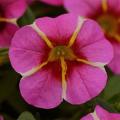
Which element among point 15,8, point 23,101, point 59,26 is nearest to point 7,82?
point 23,101

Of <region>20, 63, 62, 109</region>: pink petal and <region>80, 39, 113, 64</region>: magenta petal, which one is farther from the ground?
<region>80, 39, 113, 64</region>: magenta petal

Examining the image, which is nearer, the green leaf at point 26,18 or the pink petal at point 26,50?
the pink petal at point 26,50

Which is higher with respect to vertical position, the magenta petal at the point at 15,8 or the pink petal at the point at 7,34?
the magenta petal at the point at 15,8

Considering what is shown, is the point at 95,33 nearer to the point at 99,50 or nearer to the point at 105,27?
the point at 99,50

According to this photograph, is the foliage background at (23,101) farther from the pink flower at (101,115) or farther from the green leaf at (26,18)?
the pink flower at (101,115)

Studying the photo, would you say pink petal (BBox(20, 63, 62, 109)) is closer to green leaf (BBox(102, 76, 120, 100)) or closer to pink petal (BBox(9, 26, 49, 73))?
→ pink petal (BBox(9, 26, 49, 73))

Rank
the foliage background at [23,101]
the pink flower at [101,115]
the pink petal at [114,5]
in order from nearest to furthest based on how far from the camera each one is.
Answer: the pink flower at [101,115] < the foliage background at [23,101] < the pink petal at [114,5]

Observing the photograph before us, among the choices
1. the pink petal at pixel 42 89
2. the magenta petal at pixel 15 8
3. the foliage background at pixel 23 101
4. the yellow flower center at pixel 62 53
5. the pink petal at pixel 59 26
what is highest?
the pink petal at pixel 59 26

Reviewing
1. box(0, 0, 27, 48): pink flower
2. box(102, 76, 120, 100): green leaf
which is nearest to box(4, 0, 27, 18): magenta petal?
box(0, 0, 27, 48): pink flower

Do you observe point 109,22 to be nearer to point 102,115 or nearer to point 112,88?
point 112,88

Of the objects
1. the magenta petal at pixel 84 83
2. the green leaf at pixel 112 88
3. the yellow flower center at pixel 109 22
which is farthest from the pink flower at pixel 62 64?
the yellow flower center at pixel 109 22
